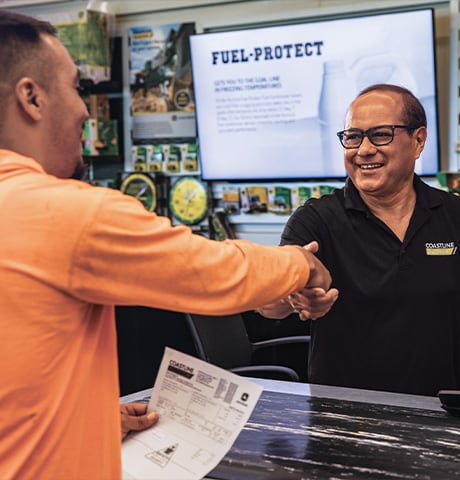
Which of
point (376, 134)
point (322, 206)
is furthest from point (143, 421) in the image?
point (376, 134)

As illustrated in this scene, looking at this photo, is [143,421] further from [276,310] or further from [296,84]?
[296,84]

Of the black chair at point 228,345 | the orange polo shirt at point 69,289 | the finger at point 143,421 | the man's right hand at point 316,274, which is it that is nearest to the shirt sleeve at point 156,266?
the orange polo shirt at point 69,289

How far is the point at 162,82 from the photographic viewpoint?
390 cm

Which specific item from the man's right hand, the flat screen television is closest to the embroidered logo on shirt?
the man's right hand

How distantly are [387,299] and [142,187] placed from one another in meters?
2.49

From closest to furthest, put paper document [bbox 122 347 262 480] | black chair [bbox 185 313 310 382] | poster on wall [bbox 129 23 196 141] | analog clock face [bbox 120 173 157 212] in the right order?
paper document [bbox 122 347 262 480], black chair [bbox 185 313 310 382], poster on wall [bbox 129 23 196 141], analog clock face [bbox 120 173 157 212]

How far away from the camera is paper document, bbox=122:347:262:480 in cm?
100

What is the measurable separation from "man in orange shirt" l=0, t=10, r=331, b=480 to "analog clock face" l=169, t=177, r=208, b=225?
9.64 ft

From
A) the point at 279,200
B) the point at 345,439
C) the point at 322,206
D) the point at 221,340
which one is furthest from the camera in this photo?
the point at 279,200

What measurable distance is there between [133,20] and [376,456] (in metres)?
3.35

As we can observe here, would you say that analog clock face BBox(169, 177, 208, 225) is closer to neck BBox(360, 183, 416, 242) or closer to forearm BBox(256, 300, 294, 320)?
neck BBox(360, 183, 416, 242)

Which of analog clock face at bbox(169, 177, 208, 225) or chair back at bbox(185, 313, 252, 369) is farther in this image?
analog clock face at bbox(169, 177, 208, 225)

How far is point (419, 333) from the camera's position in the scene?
5.54ft

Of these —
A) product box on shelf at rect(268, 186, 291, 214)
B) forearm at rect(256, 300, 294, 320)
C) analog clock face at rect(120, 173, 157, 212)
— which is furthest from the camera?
analog clock face at rect(120, 173, 157, 212)
